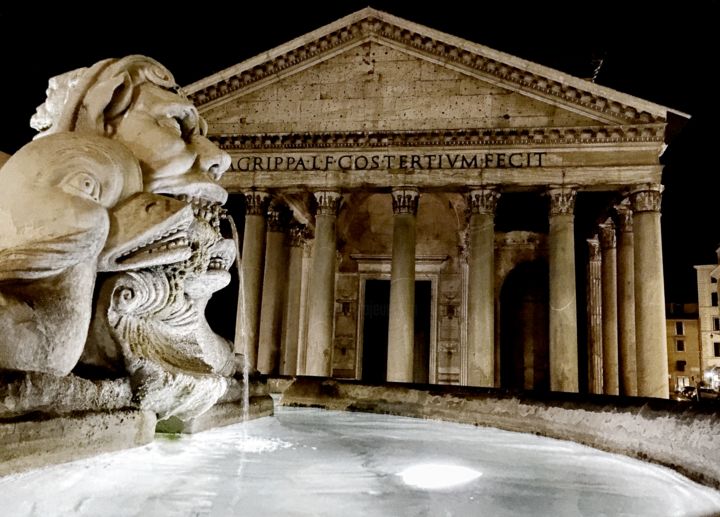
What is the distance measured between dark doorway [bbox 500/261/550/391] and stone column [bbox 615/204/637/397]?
10.3 feet

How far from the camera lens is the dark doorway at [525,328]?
61.9 feet

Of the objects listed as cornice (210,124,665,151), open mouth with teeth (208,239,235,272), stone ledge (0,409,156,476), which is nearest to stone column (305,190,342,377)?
cornice (210,124,665,151)

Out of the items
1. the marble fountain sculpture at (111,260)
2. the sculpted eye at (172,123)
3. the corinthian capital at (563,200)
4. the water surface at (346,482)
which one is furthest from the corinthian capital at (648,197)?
the sculpted eye at (172,123)

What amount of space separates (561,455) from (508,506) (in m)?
1.35

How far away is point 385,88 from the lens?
595 inches

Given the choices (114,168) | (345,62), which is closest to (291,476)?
(114,168)

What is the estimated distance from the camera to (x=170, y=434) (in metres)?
3.15

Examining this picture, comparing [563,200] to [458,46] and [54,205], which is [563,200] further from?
[54,205]

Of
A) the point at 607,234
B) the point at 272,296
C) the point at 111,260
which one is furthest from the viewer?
the point at 607,234

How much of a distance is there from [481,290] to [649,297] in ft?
12.5

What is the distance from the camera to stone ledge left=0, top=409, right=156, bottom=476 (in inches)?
77.0

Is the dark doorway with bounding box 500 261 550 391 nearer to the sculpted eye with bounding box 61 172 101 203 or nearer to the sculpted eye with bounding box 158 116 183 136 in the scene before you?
the sculpted eye with bounding box 158 116 183 136

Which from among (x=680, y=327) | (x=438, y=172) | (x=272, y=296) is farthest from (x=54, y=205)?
(x=680, y=327)

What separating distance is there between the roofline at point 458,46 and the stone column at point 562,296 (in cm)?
241
